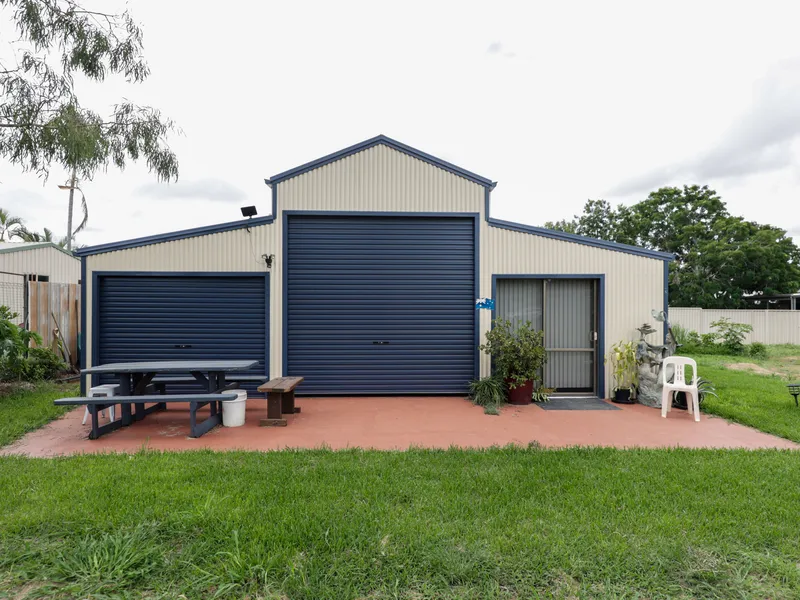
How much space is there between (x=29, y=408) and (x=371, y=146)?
6551mm

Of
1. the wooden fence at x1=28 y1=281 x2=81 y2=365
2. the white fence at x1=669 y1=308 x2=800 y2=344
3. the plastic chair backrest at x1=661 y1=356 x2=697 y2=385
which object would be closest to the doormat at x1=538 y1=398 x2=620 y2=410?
the plastic chair backrest at x1=661 y1=356 x2=697 y2=385

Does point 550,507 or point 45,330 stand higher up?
point 45,330

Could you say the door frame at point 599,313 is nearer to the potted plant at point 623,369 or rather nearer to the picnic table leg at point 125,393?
the potted plant at point 623,369

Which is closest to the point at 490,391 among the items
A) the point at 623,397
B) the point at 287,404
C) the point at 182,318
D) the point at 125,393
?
the point at 623,397

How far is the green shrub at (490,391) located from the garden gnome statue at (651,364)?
222 centimetres

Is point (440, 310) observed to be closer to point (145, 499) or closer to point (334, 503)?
point (334, 503)

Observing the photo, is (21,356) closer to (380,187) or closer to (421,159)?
(380,187)

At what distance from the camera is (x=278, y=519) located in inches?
106

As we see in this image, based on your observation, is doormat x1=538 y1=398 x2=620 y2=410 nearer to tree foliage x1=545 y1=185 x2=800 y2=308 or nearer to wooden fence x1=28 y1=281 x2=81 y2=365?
wooden fence x1=28 y1=281 x2=81 y2=365

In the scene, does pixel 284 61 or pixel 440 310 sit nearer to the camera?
pixel 440 310

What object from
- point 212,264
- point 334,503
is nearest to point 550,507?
point 334,503

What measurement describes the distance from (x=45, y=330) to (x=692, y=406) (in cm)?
1221

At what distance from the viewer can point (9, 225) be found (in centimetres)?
2389

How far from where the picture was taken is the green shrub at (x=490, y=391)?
6459 mm
